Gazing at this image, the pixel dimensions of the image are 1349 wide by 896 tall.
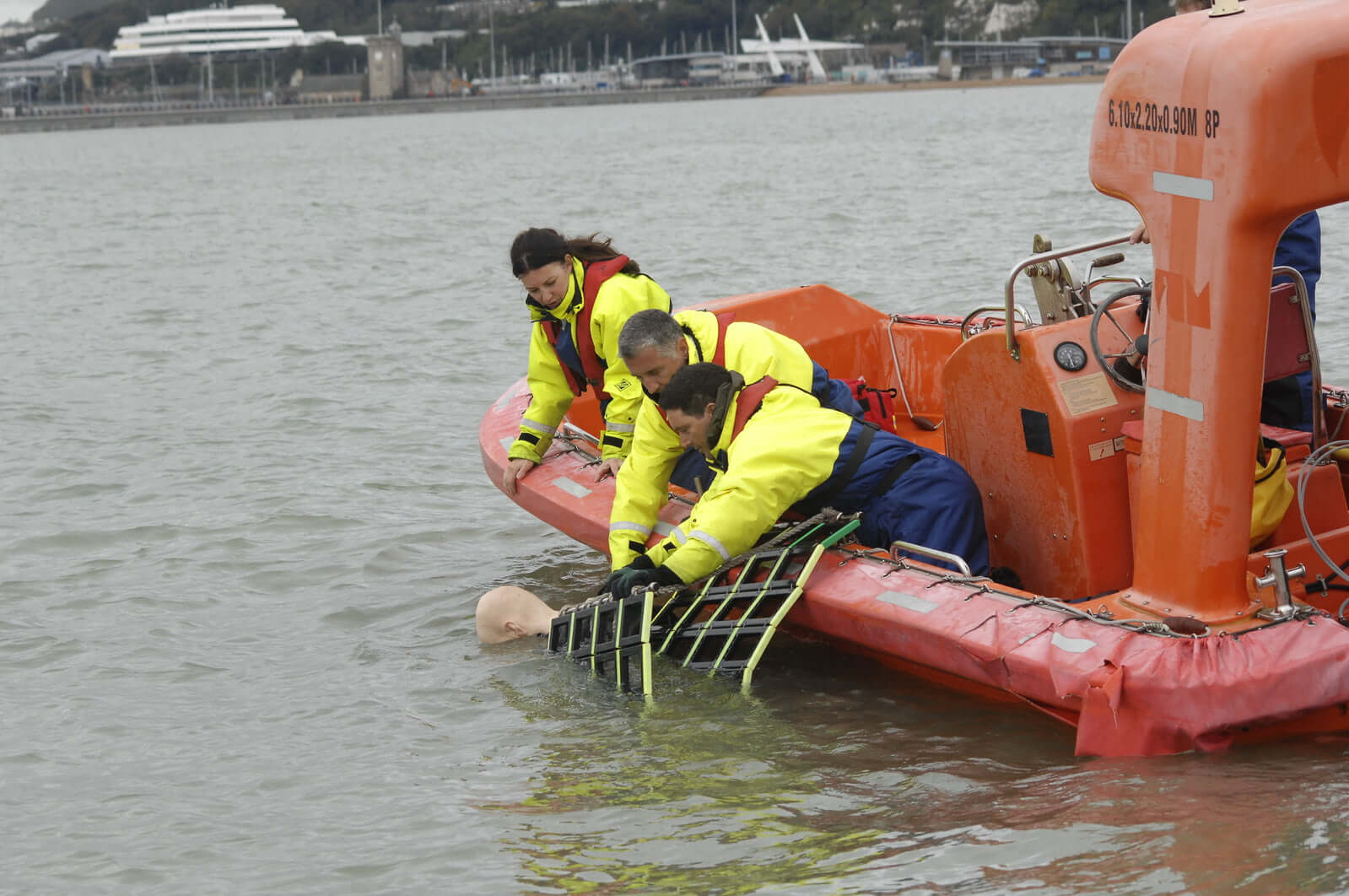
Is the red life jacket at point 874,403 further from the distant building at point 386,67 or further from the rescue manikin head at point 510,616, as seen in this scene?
the distant building at point 386,67

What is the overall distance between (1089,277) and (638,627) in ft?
5.97

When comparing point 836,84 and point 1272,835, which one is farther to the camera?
point 836,84

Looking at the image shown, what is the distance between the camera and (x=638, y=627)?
481 cm

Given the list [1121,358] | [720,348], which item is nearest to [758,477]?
[720,348]

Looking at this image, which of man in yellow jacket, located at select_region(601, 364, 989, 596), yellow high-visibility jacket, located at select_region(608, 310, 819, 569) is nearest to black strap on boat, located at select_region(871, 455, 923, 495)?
man in yellow jacket, located at select_region(601, 364, 989, 596)

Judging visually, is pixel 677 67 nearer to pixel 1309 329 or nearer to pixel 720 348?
pixel 720 348

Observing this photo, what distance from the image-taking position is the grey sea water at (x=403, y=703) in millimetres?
3826

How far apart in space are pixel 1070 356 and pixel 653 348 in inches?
47.7

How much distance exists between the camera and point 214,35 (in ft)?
434

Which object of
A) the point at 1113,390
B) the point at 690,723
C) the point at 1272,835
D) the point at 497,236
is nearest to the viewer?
the point at 1272,835

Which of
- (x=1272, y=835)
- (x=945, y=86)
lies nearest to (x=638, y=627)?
(x=1272, y=835)

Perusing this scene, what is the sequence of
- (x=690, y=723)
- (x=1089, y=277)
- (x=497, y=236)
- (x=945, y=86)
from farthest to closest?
1. (x=945, y=86)
2. (x=497, y=236)
3. (x=1089, y=277)
4. (x=690, y=723)

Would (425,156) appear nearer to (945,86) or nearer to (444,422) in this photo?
(444,422)

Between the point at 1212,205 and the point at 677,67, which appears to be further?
the point at 677,67
